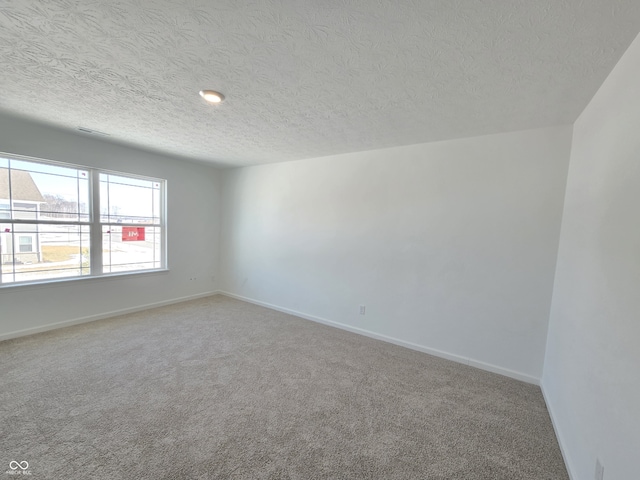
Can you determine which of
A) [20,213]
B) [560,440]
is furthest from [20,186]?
[560,440]

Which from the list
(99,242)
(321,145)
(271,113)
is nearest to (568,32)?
(271,113)

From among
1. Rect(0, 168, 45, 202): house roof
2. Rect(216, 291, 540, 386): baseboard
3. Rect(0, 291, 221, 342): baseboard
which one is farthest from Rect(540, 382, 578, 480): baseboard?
Rect(0, 168, 45, 202): house roof

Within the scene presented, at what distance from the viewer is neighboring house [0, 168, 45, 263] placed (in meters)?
2.94

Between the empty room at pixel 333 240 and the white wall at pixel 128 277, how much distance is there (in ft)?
0.10

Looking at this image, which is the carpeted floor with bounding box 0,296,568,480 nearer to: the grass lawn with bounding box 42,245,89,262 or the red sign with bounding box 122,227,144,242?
the grass lawn with bounding box 42,245,89,262

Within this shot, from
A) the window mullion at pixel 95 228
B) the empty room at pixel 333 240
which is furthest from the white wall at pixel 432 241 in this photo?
the window mullion at pixel 95 228

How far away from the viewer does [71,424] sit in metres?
1.81

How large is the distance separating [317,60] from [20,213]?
3.89 meters

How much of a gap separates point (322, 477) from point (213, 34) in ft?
8.38

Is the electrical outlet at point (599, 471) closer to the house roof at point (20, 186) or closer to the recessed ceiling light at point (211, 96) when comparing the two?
the recessed ceiling light at point (211, 96)

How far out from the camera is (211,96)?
2.05 meters

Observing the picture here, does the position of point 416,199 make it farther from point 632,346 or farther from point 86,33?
point 86,33

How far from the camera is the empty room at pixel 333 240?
51.8 inches

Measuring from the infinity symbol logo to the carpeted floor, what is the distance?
0.07 ft
